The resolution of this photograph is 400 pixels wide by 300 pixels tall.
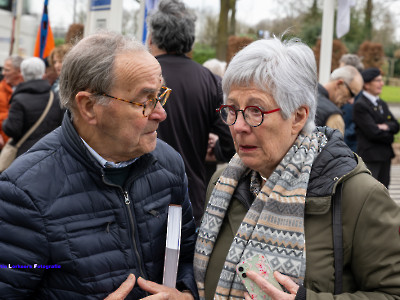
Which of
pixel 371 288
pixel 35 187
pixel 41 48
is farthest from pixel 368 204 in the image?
pixel 41 48

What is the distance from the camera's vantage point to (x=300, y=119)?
2.20 metres

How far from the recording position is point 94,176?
2.05 m

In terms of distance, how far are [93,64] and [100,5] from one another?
12.3 feet

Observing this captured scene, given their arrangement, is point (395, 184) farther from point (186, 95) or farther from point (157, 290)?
point (157, 290)

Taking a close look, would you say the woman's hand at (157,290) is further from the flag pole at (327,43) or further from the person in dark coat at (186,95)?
the flag pole at (327,43)

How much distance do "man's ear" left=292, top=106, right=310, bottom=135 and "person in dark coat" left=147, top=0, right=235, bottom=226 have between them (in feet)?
5.55

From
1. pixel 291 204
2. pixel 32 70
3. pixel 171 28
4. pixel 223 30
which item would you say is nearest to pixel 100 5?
pixel 32 70

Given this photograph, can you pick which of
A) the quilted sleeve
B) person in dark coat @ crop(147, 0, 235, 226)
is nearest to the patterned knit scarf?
the quilted sleeve

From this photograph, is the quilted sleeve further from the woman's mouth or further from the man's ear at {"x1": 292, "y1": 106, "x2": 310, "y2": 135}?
the man's ear at {"x1": 292, "y1": 106, "x2": 310, "y2": 135}

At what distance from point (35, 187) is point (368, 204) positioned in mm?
1212

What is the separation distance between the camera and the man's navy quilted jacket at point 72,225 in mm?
1913

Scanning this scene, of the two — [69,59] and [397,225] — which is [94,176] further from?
[397,225]

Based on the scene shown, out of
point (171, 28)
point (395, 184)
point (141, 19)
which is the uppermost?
point (141, 19)

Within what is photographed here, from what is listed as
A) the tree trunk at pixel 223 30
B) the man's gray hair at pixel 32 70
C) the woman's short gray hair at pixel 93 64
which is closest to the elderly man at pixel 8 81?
the man's gray hair at pixel 32 70
